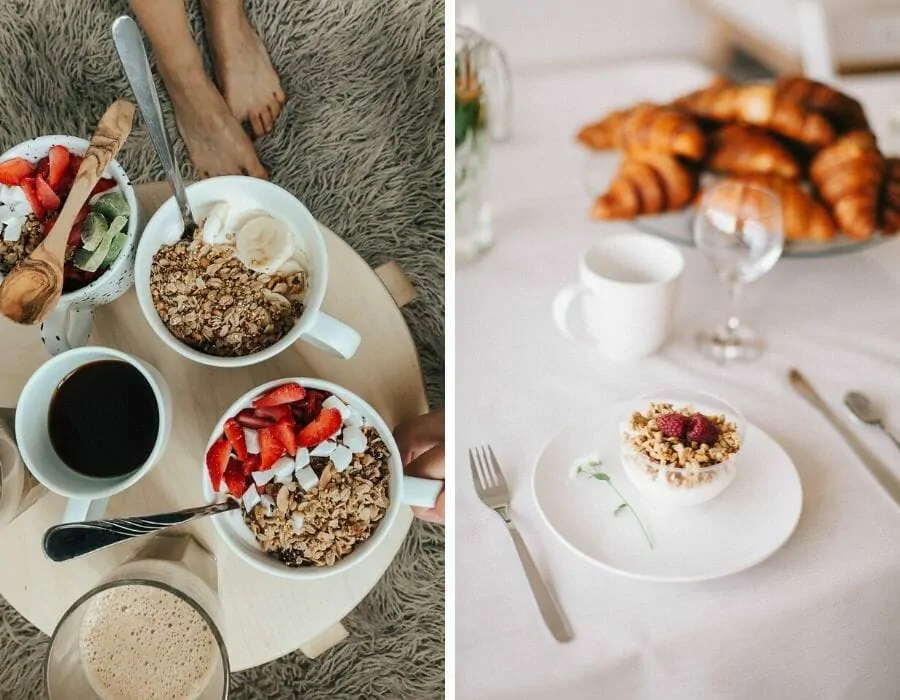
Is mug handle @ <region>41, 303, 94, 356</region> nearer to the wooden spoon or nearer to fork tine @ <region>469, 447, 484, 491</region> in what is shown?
the wooden spoon

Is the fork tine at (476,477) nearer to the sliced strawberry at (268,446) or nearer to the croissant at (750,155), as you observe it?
the sliced strawberry at (268,446)

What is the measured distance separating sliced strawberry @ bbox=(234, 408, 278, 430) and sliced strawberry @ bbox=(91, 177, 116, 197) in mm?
143

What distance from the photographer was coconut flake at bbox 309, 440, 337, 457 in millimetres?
417

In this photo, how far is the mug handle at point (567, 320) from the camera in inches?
19.2

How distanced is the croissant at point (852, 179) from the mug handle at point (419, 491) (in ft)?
1.03

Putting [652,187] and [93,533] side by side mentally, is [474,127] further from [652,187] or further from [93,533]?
[93,533]

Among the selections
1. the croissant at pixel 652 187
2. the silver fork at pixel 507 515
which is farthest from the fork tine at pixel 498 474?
the croissant at pixel 652 187

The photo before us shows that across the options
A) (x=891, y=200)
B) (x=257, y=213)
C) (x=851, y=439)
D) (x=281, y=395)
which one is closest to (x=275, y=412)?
(x=281, y=395)

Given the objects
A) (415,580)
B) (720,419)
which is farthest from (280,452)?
(720,419)

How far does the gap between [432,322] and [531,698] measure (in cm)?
21

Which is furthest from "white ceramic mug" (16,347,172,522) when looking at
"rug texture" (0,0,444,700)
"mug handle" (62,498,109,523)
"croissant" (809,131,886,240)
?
"croissant" (809,131,886,240)

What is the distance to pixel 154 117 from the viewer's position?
1.34ft

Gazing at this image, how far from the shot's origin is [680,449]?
39 centimetres

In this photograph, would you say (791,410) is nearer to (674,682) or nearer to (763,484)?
(763,484)
